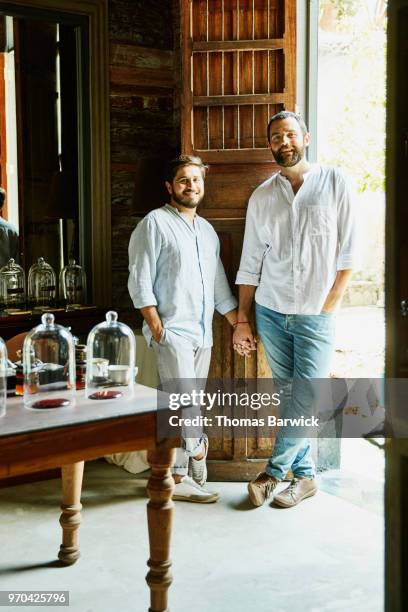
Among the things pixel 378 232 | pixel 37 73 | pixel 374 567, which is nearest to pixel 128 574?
pixel 374 567

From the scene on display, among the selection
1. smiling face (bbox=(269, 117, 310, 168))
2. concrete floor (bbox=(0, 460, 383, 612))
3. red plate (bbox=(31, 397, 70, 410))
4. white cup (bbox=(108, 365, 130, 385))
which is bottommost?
concrete floor (bbox=(0, 460, 383, 612))

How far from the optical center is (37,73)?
4551mm

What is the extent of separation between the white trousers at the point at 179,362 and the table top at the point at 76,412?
1.21 m

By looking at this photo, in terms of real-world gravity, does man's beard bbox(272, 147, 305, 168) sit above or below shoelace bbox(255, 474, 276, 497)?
above

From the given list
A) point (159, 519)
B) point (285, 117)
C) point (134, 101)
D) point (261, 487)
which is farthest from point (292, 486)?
point (134, 101)

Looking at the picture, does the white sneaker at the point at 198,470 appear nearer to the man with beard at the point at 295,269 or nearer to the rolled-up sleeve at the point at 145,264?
the man with beard at the point at 295,269

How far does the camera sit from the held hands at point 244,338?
12.7ft

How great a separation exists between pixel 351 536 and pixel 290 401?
79 centimetres

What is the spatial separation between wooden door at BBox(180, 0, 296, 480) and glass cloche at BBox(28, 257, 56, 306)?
1122 millimetres

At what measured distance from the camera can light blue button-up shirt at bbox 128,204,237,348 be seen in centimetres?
360

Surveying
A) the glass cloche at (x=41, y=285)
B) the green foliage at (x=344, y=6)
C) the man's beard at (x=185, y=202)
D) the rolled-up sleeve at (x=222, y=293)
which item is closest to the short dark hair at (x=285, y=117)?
the man's beard at (x=185, y=202)

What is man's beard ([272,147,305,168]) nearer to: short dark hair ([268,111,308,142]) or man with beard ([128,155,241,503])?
short dark hair ([268,111,308,142])

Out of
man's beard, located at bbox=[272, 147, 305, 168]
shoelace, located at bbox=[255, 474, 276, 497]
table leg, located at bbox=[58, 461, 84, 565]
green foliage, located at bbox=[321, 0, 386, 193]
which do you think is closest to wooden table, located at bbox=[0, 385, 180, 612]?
table leg, located at bbox=[58, 461, 84, 565]

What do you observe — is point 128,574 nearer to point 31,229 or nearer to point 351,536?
point 351,536
